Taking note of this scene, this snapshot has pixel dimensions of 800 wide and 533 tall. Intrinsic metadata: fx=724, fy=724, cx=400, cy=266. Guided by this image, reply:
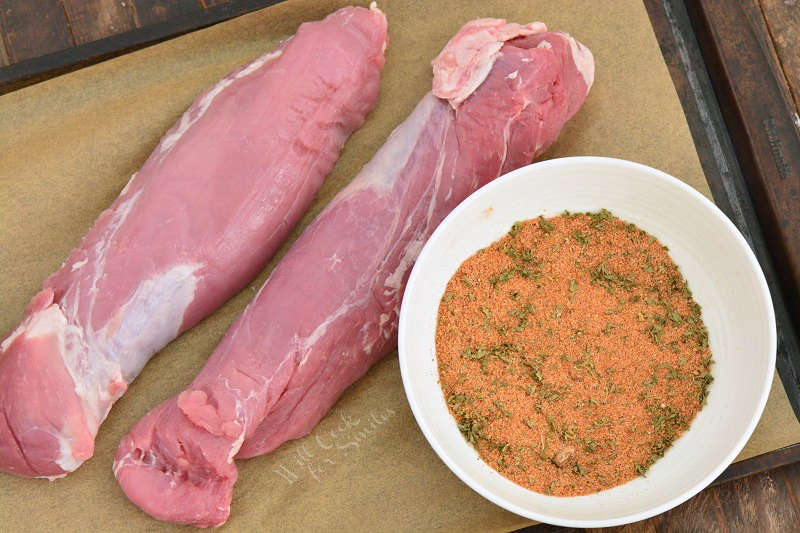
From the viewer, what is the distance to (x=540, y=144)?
1.76 m

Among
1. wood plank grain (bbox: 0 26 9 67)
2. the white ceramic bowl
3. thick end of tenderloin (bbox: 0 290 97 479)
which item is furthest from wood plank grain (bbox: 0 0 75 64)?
the white ceramic bowl

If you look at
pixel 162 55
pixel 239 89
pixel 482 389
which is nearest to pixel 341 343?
pixel 482 389

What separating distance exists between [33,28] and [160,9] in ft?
1.14

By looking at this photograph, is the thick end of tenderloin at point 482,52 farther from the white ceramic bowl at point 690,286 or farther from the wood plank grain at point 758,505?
the wood plank grain at point 758,505

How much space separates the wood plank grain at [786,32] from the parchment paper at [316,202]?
0.33 meters

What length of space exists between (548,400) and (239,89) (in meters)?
1.03

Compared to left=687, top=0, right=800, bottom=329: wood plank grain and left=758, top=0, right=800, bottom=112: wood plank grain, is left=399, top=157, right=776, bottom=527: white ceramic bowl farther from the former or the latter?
left=758, top=0, right=800, bottom=112: wood plank grain

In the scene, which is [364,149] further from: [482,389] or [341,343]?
[482,389]

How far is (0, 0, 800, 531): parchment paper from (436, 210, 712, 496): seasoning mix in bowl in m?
0.24

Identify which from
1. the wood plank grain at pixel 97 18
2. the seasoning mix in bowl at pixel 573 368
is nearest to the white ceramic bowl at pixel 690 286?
the seasoning mix in bowl at pixel 573 368

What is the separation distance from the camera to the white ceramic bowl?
149 centimetres

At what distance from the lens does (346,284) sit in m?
1.68

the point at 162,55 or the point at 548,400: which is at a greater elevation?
the point at 162,55

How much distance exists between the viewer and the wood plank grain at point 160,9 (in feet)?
6.40
